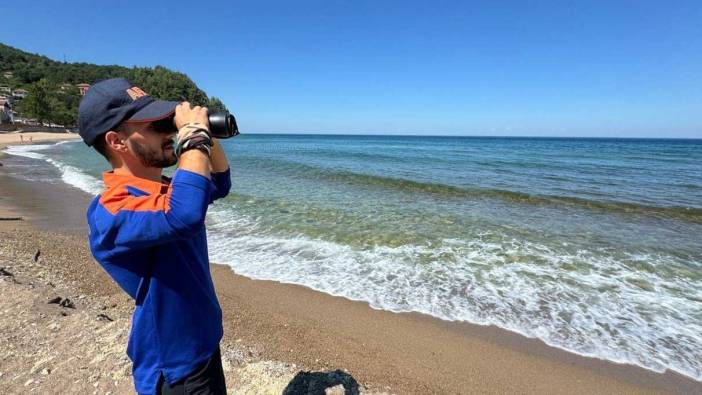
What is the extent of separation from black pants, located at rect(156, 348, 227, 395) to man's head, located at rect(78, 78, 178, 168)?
2.94 ft

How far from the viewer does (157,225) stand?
1222mm

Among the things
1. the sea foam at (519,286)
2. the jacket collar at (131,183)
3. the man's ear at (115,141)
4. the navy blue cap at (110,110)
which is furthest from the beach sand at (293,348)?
the navy blue cap at (110,110)

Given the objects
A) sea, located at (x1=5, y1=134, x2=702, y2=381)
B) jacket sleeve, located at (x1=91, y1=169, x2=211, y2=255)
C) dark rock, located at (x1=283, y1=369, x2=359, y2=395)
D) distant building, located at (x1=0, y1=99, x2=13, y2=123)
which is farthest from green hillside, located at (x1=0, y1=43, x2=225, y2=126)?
jacket sleeve, located at (x1=91, y1=169, x2=211, y2=255)

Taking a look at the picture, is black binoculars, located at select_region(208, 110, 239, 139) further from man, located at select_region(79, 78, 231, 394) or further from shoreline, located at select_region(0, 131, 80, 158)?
shoreline, located at select_region(0, 131, 80, 158)

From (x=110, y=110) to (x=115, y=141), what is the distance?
120mm

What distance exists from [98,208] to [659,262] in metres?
8.60

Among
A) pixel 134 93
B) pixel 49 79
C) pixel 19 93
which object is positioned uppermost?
pixel 49 79

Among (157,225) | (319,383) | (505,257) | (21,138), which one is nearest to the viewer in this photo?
(157,225)

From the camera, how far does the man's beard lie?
1.42 metres

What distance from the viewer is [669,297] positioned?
5301 millimetres

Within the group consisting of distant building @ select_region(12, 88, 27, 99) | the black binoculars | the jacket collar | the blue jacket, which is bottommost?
the blue jacket

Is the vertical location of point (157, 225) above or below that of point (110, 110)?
below

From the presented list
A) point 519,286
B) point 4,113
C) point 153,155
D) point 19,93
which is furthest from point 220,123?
point 19,93

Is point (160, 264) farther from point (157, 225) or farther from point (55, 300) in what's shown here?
point (55, 300)
